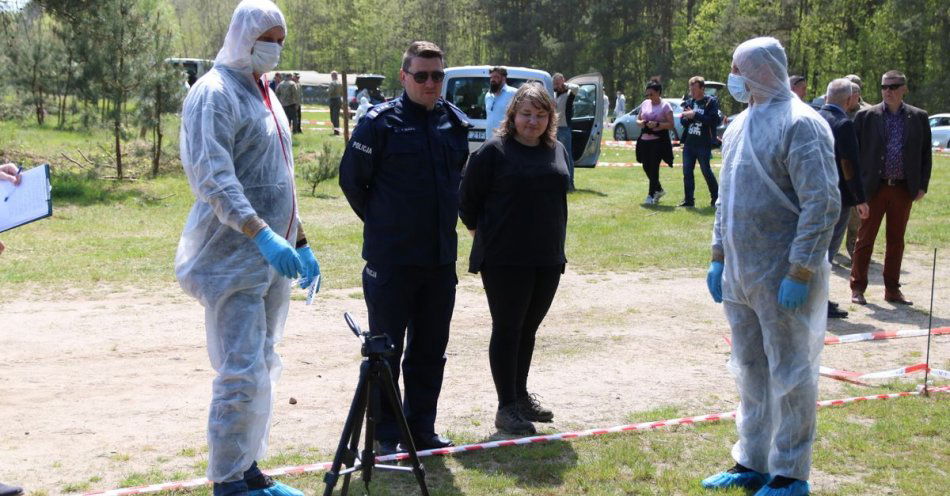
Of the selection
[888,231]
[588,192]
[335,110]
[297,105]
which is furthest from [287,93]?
[888,231]

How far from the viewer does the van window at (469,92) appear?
16.4 meters

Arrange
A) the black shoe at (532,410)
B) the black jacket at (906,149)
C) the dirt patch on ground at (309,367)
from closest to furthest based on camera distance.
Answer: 1. the dirt patch on ground at (309,367)
2. the black shoe at (532,410)
3. the black jacket at (906,149)

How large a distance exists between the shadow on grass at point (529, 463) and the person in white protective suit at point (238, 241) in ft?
3.84

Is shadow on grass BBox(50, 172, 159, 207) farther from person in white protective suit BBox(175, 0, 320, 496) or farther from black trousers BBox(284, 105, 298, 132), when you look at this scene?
black trousers BBox(284, 105, 298, 132)

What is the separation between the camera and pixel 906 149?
8359 millimetres

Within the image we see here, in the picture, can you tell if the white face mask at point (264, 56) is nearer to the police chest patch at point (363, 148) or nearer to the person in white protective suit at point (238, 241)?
the person in white protective suit at point (238, 241)

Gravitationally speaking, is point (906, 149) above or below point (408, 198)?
above

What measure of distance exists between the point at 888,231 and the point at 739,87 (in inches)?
203

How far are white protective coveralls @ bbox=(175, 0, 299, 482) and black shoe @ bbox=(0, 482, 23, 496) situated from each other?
91cm

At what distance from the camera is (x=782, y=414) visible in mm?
4207

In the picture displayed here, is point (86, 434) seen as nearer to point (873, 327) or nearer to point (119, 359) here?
point (119, 359)

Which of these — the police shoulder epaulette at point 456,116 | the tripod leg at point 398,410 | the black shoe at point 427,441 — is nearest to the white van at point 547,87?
the police shoulder epaulette at point 456,116

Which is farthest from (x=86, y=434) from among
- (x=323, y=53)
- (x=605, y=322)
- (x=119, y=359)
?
(x=323, y=53)

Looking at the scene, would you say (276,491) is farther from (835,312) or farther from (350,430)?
(835,312)
